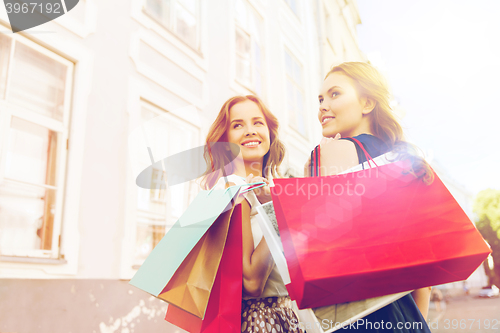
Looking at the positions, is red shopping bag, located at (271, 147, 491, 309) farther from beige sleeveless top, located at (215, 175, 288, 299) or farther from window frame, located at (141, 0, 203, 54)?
window frame, located at (141, 0, 203, 54)

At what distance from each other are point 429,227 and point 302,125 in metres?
4.53

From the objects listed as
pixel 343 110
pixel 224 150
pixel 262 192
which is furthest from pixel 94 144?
pixel 343 110

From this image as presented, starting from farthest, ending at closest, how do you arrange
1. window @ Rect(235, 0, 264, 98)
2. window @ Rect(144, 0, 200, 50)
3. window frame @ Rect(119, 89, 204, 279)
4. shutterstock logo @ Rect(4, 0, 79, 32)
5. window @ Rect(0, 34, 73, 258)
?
window @ Rect(235, 0, 264, 98) → window @ Rect(144, 0, 200, 50) → window frame @ Rect(119, 89, 204, 279) → shutterstock logo @ Rect(4, 0, 79, 32) → window @ Rect(0, 34, 73, 258)

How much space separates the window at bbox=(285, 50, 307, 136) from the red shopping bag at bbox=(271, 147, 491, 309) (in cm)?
412

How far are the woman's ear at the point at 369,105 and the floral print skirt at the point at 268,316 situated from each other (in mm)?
595

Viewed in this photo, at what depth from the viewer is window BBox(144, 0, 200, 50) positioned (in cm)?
332

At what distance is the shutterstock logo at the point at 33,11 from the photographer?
2129 mm

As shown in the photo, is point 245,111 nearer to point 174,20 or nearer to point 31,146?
point 31,146

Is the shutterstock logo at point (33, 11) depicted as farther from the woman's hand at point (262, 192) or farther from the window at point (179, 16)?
the woman's hand at point (262, 192)

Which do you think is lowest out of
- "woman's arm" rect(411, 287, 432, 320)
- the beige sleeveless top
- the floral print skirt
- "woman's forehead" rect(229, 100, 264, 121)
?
the floral print skirt

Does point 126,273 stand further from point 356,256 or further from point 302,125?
point 302,125

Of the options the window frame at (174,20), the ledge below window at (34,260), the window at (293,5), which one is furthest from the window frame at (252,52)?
the ledge below window at (34,260)

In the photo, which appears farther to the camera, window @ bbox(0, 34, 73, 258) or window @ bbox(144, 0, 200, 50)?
window @ bbox(144, 0, 200, 50)

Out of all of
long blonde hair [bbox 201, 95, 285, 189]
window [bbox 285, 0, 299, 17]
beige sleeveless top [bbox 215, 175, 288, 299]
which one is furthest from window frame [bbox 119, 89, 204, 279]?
window [bbox 285, 0, 299, 17]
